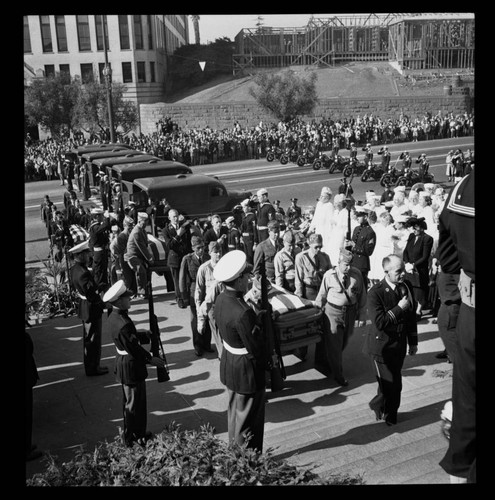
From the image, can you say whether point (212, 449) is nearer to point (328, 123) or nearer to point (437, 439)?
point (437, 439)

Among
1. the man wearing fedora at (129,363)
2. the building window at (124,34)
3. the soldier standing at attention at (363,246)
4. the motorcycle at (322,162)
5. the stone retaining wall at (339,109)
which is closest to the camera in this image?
the man wearing fedora at (129,363)

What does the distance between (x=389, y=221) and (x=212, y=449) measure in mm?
7082

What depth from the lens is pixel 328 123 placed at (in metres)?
41.3

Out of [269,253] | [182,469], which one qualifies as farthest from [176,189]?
[182,469]

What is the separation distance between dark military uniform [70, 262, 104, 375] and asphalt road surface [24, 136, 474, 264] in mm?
8213

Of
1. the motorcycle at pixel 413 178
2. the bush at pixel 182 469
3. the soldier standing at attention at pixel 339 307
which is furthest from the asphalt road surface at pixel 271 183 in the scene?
the bush at pixel 182 469

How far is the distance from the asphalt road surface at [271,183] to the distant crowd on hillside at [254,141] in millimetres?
857

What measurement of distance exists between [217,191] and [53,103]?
20373 mm

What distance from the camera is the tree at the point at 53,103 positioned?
32.8 m

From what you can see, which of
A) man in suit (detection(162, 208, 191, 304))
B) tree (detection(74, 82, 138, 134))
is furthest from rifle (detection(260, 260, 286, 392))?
tree (detection(74, 82, 138, 134))

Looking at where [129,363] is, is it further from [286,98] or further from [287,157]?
[286,98]

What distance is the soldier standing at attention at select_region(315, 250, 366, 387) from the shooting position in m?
6.50

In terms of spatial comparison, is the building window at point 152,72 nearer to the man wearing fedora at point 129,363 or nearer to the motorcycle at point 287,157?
the motorcycle at point 287,157

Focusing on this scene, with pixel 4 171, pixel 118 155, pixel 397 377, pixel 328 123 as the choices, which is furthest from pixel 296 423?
pixel 328 123
